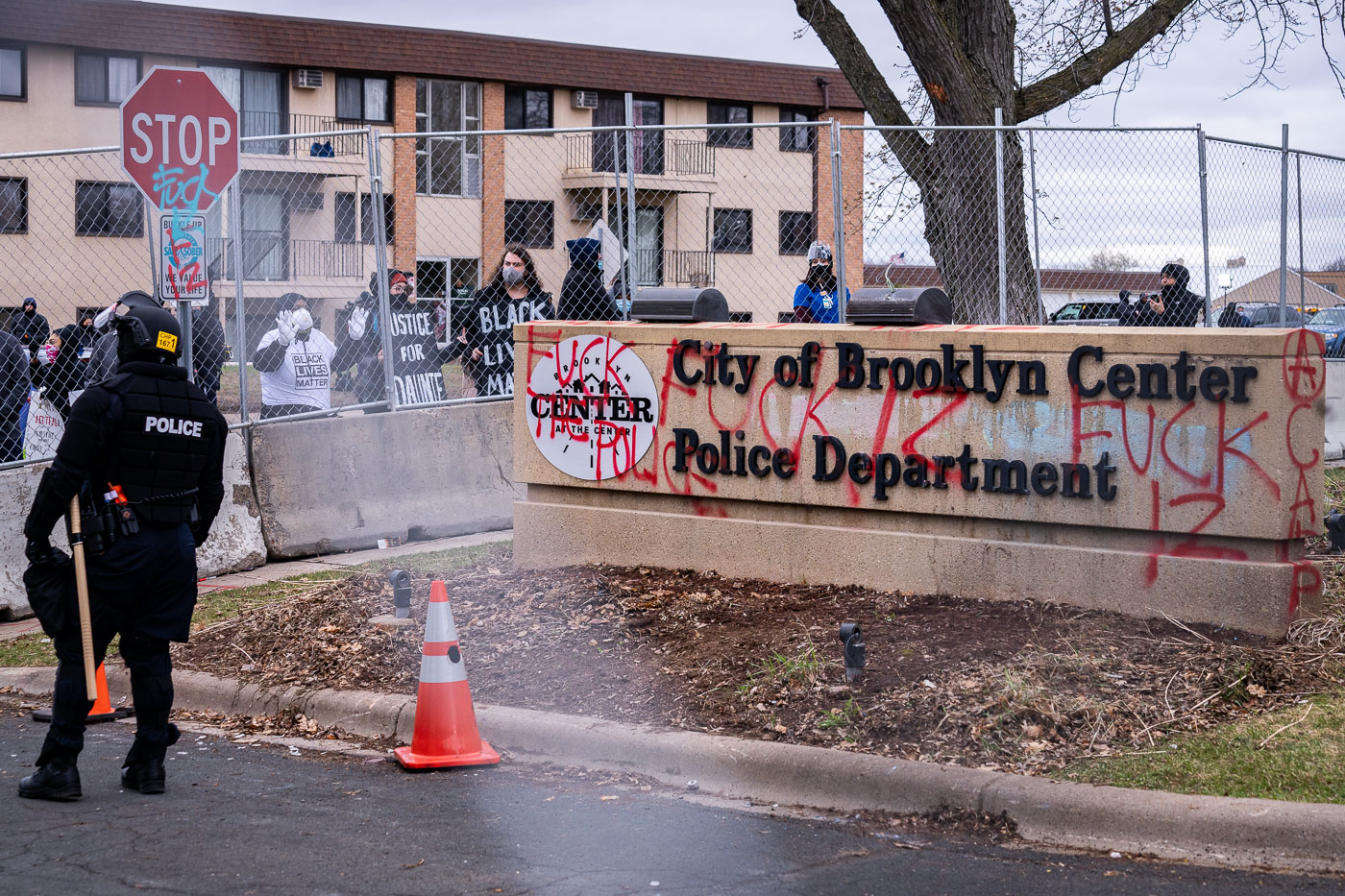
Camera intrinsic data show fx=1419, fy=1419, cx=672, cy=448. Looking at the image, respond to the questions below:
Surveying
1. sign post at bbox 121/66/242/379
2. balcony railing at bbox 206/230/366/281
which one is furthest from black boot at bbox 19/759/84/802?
balcony railing at bbox 206/230/366/281

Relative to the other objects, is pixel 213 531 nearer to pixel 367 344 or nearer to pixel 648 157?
pixel 367 344

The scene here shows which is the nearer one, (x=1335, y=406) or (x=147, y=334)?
(x=147, y=334)

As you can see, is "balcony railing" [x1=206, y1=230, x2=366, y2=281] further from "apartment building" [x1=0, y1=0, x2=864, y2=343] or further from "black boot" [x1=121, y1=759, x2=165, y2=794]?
"black boot" [x1=121, y1=759, x2=165, y2=794]

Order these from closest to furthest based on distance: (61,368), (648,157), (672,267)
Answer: (61,368) → (672,267) → (648,157)

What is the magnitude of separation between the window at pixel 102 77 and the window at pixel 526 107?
31.9ft

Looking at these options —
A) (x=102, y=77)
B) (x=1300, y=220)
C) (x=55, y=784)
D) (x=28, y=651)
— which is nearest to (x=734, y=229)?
(x=1300, y=220)

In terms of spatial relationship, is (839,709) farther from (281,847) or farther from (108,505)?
(108,505)

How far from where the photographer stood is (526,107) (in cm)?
3884

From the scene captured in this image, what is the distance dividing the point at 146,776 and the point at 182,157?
14.7 ft

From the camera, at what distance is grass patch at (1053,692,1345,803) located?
5.10 m

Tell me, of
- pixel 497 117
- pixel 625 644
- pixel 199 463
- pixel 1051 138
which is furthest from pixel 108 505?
pixel 497 117

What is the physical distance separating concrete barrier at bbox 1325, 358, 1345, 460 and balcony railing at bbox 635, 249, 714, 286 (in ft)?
21.5

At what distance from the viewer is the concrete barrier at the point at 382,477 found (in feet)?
34.3

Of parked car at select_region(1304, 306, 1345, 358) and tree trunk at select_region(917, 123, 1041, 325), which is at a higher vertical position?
tree trunk at select_region(917, 123, 1041, 325)
